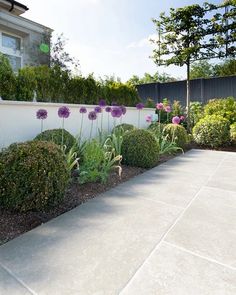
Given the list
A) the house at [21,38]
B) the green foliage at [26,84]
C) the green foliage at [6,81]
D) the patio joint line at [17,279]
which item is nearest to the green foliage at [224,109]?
the house at [21,38]

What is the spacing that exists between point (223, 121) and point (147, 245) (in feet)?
19.8

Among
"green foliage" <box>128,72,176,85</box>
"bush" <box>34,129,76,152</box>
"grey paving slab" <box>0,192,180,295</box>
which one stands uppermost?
"green foliage" <box>128,72,176,85</box>

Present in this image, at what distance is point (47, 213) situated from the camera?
2438 millimetres

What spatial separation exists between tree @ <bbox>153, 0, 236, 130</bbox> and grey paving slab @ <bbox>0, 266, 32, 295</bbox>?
931cm

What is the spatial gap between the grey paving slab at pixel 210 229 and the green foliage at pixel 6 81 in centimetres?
312

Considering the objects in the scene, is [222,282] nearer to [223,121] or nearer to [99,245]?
[99,245]

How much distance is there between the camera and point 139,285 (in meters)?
1.40

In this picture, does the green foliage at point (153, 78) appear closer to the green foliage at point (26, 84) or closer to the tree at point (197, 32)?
the tree at point (197, 32)

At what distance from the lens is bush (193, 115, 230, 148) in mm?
6801

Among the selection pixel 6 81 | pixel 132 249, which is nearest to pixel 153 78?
pixel 6 81

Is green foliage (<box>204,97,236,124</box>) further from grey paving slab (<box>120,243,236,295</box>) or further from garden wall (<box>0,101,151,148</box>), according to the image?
grey paving slab (<box>120,243,236,295</box>)

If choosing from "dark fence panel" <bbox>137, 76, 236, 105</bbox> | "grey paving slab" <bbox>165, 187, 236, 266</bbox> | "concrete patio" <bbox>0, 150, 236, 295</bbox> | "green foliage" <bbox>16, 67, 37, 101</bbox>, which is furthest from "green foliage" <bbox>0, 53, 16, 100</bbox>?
"dark fence panel" <bbox>137, 76, 236, 105</bbox>

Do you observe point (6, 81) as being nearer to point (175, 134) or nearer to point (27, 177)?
point (27, 177)

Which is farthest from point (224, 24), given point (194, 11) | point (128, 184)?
point (128, 184)
